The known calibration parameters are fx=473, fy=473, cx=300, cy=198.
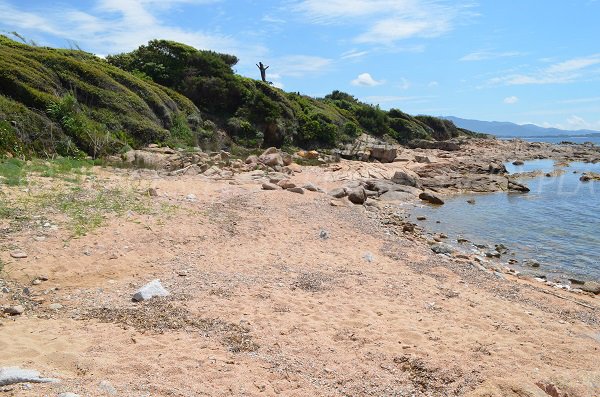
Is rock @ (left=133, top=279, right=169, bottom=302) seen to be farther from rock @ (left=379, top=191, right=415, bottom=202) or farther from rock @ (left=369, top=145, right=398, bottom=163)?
rock @ (left=369, top=145, right=398, bottom=163)

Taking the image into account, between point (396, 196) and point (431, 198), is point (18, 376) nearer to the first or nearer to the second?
point (396, 196)

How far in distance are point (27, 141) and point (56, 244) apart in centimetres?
1046

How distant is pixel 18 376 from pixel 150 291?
2.84m

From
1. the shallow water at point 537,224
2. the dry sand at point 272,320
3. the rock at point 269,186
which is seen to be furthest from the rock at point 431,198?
the dry sand at point 272,320

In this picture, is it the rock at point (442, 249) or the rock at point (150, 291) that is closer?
the rock at point (150, 291)

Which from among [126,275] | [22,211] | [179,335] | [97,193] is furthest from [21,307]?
[97,193]

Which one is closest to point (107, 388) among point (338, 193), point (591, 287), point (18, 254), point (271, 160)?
point (18, 254)

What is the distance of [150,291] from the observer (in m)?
7.10

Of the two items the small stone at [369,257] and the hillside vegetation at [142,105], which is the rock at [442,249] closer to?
the small stone at [369,257]

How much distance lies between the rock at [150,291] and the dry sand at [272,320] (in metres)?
0.16

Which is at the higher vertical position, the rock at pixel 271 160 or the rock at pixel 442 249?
the rock at pixel 271 160

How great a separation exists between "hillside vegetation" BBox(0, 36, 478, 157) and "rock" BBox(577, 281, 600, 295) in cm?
1650

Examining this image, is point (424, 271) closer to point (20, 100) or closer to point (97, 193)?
point (97, 193)

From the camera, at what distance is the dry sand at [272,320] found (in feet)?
17.1
